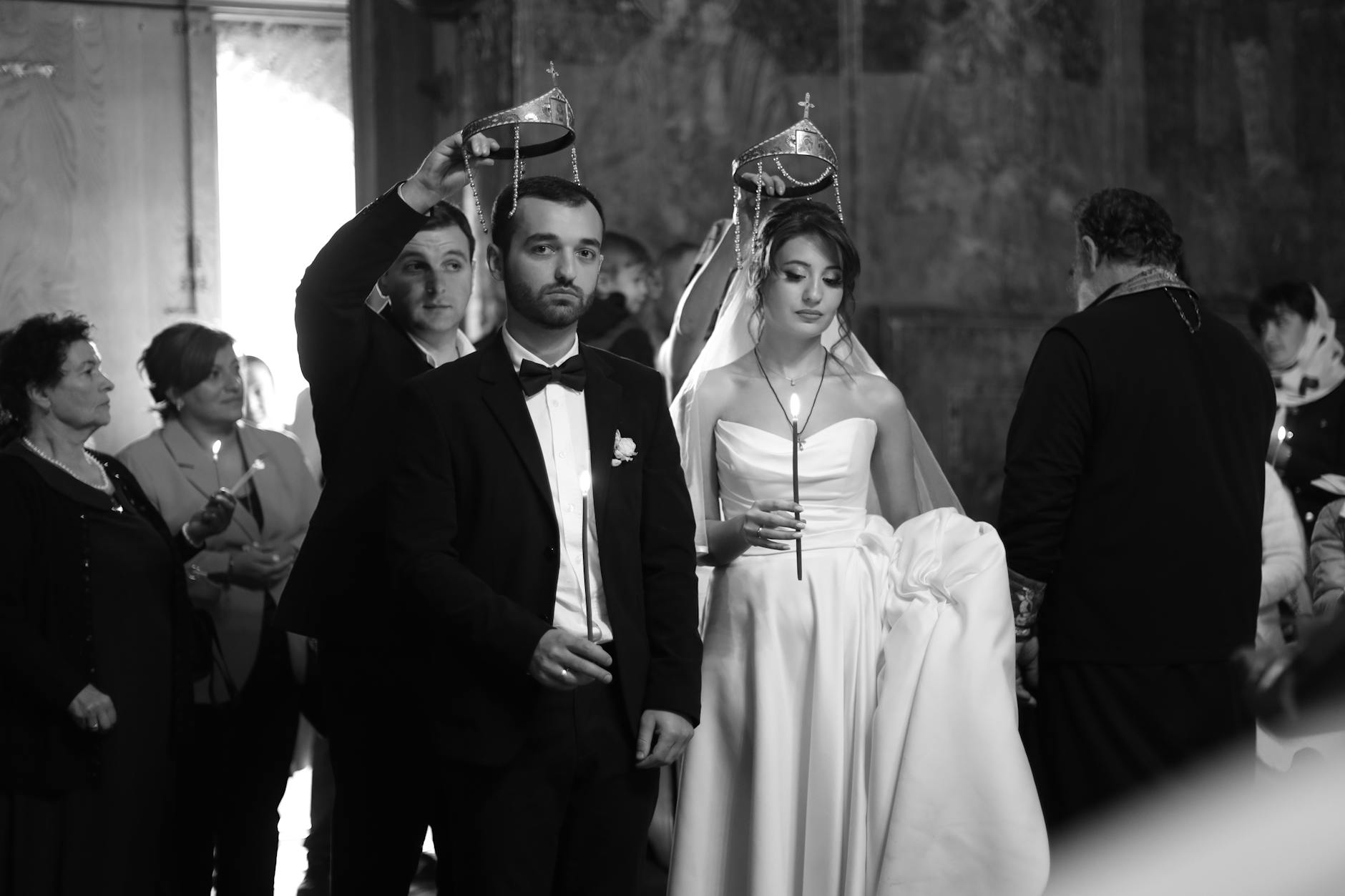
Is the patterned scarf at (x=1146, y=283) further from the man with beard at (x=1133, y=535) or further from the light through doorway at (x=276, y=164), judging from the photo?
the light through doorway at (x=276, y=164)

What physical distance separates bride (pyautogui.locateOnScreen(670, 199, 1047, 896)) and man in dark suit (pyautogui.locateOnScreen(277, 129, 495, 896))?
0.71 m

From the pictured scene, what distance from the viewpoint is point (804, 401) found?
149 inches

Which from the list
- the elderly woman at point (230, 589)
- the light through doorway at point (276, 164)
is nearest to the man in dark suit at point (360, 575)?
the elderly woman at point (230, 589)

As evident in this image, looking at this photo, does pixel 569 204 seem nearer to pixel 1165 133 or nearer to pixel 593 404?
pixel 593 404

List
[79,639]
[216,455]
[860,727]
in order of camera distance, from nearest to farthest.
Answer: [860,727] < [79,639] < [216,455]

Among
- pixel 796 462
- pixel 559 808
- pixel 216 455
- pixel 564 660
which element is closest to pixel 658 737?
pixel 559 808

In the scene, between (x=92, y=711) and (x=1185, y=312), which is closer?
(x=1185, y=312)

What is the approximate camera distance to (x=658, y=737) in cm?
293

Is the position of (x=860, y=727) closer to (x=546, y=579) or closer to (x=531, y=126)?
(x=546, y=579)

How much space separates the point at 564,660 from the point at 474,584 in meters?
0.24

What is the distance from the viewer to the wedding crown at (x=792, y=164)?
384cm

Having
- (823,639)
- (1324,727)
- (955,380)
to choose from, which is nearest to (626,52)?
(955,380)

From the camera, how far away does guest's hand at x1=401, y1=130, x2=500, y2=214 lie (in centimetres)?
311

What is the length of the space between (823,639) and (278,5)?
8247 mm
